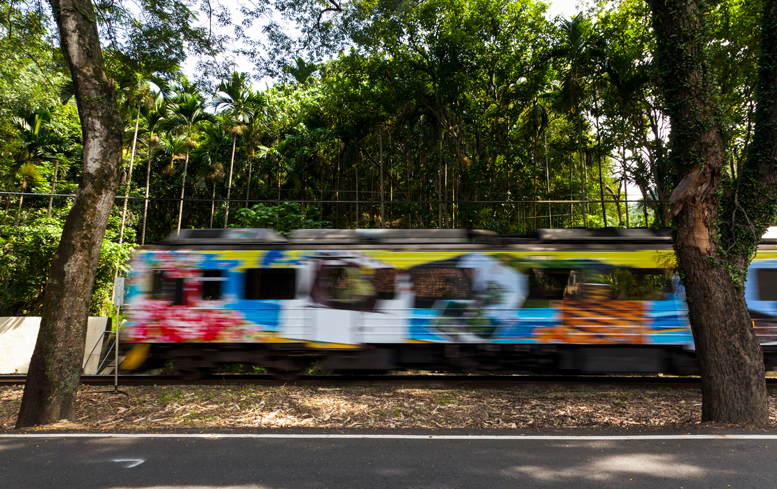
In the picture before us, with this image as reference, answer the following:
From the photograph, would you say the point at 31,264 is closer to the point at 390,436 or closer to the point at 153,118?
the point at 153,118

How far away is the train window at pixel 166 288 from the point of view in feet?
28.8

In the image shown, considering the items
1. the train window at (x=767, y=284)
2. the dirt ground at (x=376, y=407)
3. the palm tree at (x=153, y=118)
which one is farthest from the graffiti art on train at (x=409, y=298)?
the palm tree at (x=153, y=118)

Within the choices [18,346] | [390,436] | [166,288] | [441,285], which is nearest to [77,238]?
[166,288]

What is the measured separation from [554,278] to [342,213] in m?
22.0

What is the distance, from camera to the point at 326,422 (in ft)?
21.3

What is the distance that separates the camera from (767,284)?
8.16 metres

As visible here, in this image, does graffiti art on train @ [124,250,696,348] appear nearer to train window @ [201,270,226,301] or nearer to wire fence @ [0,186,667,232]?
train window @ [201,270,226,301]

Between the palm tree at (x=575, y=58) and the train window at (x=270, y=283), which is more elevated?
the palm tree at (x=575, y=58)

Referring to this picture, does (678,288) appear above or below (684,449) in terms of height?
above

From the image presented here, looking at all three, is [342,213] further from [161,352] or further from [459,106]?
[161,352]

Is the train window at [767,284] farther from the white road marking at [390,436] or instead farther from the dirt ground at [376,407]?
the white road marking at [390,436]

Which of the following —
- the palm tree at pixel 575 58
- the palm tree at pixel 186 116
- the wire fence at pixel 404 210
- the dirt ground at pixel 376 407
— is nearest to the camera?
the dirt ground at pixel 376 407

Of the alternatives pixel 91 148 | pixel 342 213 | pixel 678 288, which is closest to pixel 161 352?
pixel 91 148

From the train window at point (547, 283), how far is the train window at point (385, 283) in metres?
2.47
